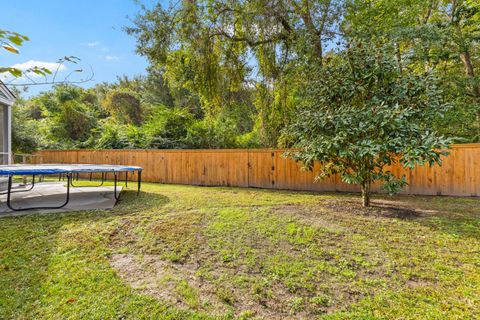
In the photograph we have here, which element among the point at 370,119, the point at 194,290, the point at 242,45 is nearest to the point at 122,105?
the point at 242,45

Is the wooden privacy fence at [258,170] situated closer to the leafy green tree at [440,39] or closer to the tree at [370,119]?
the leafy green tree at [440,39]

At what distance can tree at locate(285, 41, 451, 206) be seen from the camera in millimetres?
3561

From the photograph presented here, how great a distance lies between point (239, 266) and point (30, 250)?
2.14 meters

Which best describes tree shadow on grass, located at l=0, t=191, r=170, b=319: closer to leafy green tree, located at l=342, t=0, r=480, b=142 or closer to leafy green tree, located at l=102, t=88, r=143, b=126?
leafy green tree, located at l=342, t=0, r=480, b=142

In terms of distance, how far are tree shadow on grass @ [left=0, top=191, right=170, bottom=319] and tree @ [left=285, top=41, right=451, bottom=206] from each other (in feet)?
10.4

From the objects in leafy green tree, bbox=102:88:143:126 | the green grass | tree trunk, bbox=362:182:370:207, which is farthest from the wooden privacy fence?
leafy green tree, bbox=102:88:143:126

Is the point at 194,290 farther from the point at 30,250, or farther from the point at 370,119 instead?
the point at 370,119

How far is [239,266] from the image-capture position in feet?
7.67

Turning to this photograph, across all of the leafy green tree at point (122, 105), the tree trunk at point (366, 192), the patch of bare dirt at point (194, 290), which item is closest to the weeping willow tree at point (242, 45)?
the tree trunk at point (366, 192)

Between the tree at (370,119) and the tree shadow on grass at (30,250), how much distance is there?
3156 mm

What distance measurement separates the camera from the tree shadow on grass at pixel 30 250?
1.77 metres

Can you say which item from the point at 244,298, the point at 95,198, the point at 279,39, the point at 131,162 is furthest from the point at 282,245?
the point at 131,162

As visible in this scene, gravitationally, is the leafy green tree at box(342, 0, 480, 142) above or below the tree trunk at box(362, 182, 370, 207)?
above

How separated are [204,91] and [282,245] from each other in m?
5.75
